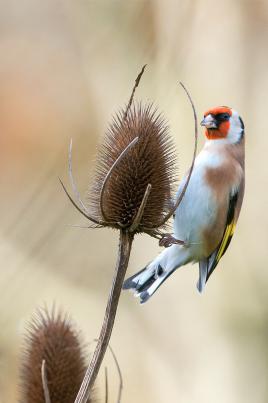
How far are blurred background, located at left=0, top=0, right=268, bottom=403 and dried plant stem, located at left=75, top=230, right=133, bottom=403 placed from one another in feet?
18.2

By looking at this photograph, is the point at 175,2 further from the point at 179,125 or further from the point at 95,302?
the point at 95,302

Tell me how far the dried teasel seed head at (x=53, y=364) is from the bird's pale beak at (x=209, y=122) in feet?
7.88

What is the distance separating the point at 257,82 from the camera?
1012 cm

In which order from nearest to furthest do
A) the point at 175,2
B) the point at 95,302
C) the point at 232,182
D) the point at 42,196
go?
the point at 232,182 < the point at 42,196 < the point at 175,2 < the point at 95,302

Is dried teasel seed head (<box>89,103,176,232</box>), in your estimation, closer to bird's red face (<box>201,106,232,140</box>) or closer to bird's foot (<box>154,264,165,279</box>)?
bird's foot (<box>154,264,165,279</box>)

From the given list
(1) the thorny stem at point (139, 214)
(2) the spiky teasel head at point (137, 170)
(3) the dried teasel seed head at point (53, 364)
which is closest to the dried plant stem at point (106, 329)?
(1) the thorny stem at point (139, 214)

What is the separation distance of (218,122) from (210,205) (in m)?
0.62

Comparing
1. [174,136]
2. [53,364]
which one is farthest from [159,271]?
[174,136]

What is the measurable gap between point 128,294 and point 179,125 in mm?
2058

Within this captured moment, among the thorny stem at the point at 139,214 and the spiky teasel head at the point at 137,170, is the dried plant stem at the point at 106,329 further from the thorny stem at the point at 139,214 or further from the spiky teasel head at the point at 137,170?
the spiky teasel head at the point at 137,170

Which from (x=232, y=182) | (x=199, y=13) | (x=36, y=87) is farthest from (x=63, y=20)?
(x=232, y=182)

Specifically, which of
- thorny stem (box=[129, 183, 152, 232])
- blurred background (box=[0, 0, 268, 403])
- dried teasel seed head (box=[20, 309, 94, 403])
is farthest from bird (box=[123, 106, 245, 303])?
blurred background (box=[0, 0, 268, 403])

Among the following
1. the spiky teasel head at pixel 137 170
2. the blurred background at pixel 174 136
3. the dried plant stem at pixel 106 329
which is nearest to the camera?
the dried plant stem at pixel 106 329

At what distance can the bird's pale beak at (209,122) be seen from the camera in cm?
620
